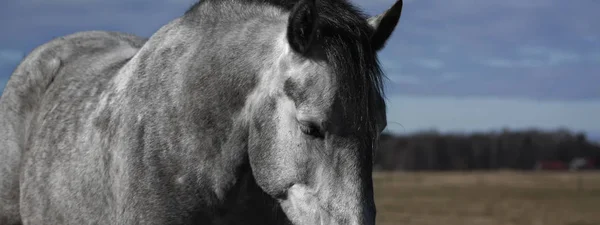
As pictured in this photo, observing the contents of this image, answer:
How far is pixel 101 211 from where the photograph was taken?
166 inches

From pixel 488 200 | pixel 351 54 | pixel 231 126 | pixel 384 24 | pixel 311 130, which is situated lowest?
Answer: pixel 488 200

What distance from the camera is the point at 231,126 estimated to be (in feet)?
12.2

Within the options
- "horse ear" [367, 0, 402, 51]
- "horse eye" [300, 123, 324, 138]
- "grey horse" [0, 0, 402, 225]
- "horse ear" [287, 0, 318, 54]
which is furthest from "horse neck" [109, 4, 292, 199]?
"horse ear" [367, 0, 402, 51]

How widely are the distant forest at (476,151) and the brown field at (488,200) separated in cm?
1289

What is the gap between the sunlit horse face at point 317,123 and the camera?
3322 mm

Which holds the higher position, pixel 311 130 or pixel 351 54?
pixel 351 54

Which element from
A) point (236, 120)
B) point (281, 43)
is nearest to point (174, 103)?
point (236, 120)

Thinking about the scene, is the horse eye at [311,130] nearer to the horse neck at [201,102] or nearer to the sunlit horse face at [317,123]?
the sunlit horse face at [317,123]

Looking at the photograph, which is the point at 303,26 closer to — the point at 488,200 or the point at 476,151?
the point at 488,200

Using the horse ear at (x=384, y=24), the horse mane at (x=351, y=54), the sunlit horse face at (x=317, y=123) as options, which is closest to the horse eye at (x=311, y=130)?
the sunlit horse face at (x=317, y=123)

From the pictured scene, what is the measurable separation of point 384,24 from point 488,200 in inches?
1325

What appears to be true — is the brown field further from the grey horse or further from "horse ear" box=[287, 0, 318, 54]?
"horse ear" box=[287, 0, 318, 54]

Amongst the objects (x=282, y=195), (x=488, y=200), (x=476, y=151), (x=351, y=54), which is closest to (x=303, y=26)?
(x=351, y=54)

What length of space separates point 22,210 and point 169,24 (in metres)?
1.73
